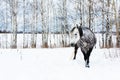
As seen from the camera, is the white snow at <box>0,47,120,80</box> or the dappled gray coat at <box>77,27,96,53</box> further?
the dappled gray coat at <box>77,27,96,53</box>

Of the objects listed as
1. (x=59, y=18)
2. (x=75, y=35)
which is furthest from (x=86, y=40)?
(x=59, y=18)

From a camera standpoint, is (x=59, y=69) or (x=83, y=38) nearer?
(x=59, y=69)

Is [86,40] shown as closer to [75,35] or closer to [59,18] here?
[75,35]

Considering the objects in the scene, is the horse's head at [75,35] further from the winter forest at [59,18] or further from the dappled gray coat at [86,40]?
the winter forest at [59,18]

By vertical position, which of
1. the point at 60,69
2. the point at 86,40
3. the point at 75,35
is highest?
the point at 75,35

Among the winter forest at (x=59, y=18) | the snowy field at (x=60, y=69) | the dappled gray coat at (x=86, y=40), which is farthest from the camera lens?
the winter forest at (x=59, y=18)

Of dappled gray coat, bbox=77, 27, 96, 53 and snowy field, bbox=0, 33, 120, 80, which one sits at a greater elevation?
dappled gray coat, bbox=77, 27, 96, 53

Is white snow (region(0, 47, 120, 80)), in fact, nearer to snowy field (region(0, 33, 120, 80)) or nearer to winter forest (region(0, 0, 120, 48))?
snowy field (region(0, 33, 120, 80))

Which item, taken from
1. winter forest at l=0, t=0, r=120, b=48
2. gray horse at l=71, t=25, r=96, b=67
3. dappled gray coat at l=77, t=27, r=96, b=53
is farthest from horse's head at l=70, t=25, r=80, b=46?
winter forest at l=0, t=0, r=120, b=48

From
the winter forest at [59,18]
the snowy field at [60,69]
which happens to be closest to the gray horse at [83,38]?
the snowy field at [60,69]

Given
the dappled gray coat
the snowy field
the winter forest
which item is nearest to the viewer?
the snowy field

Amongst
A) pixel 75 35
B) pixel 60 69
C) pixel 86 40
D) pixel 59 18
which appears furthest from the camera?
pixel 59 18

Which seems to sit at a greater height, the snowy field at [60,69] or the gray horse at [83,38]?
the gray horse at [83,38]

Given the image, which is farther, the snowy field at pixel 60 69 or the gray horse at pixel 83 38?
the gray horse at pixel 83 38
